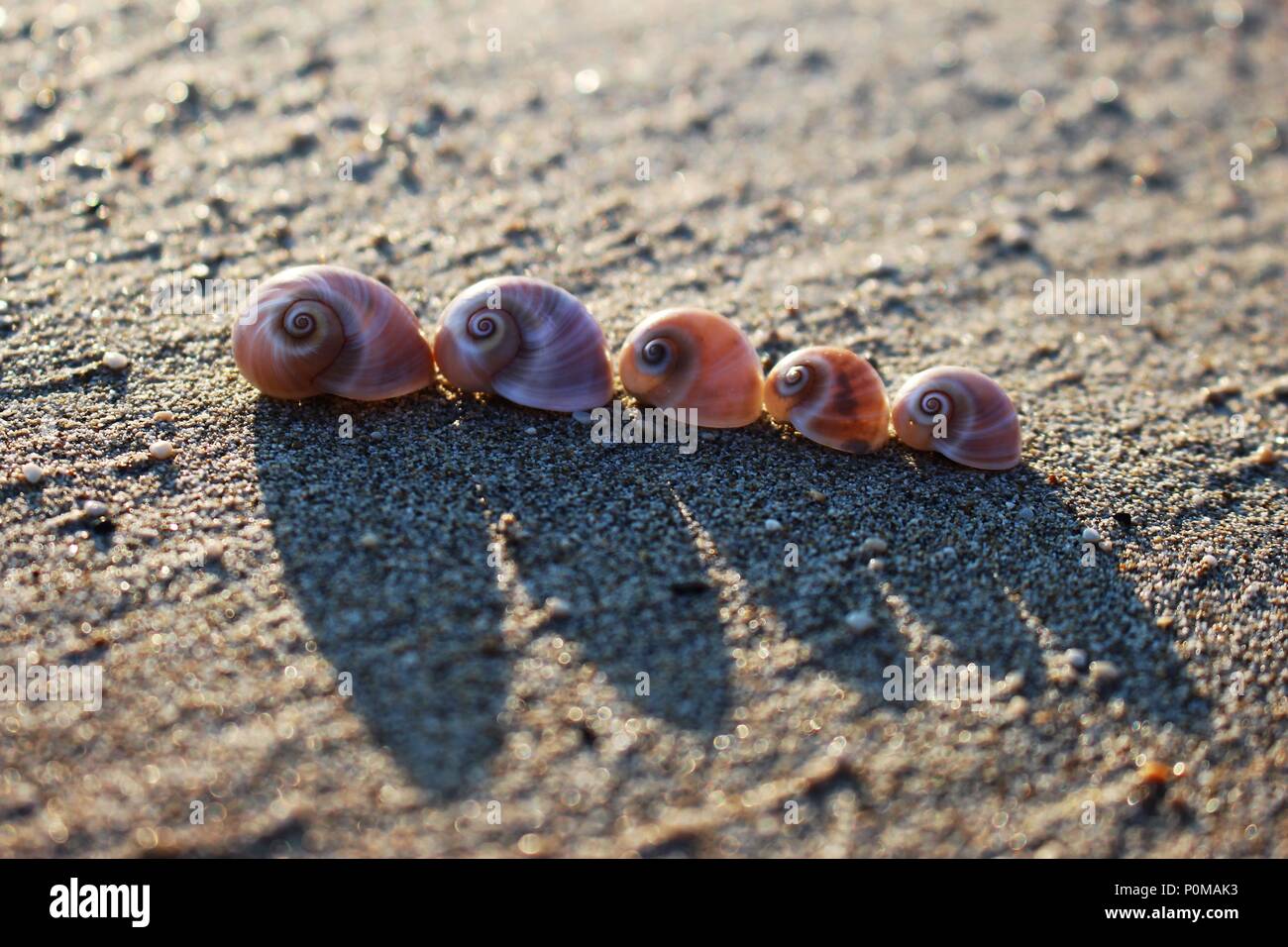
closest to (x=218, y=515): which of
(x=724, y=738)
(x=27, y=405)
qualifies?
(x=27, y=405)

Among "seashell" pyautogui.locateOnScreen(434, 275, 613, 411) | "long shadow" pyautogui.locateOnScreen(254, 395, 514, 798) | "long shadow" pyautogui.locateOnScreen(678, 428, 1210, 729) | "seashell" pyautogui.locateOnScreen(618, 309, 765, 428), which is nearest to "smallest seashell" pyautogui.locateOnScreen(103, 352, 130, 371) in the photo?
"long shadow" pyautogui.locateOnScreen(254, 395, 514, 798)

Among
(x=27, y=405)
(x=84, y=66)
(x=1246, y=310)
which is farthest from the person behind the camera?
(x=84, y=66)

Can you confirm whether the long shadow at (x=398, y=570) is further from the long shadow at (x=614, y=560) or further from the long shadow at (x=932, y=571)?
the long shadow at (x=932, y=571)

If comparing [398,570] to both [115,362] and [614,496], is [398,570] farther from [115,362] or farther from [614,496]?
[115,362]

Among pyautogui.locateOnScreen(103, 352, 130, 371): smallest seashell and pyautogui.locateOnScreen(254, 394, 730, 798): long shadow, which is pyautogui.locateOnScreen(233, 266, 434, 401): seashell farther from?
pyautogui.locateOnScreen(103, 352, 130, 371): smallest seashell
